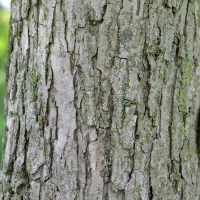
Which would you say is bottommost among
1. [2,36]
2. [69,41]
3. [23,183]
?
[23,183]

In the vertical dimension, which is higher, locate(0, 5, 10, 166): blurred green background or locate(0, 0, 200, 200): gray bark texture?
locate(0, 5, 10, 166): blurred green background

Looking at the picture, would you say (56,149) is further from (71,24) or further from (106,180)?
(71,24)

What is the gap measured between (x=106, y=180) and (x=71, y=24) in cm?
81

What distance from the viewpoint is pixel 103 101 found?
3.64 ft

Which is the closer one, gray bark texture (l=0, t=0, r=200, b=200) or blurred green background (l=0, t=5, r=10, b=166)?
gray bark texture (l=0, t=0, r=200, b=200)

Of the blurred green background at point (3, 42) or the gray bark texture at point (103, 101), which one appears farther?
the blurred green background at point (3, 42)

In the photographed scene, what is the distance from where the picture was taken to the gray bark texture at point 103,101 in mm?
1107

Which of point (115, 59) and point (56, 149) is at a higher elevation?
point (115, 59)

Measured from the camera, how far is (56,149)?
3.74 feet

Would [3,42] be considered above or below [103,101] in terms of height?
above

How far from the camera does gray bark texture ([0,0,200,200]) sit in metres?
1.11

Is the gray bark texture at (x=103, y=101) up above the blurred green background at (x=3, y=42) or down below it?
below

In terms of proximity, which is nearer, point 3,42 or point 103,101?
point 103,101

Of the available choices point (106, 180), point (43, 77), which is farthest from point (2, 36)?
point (106, 180)
